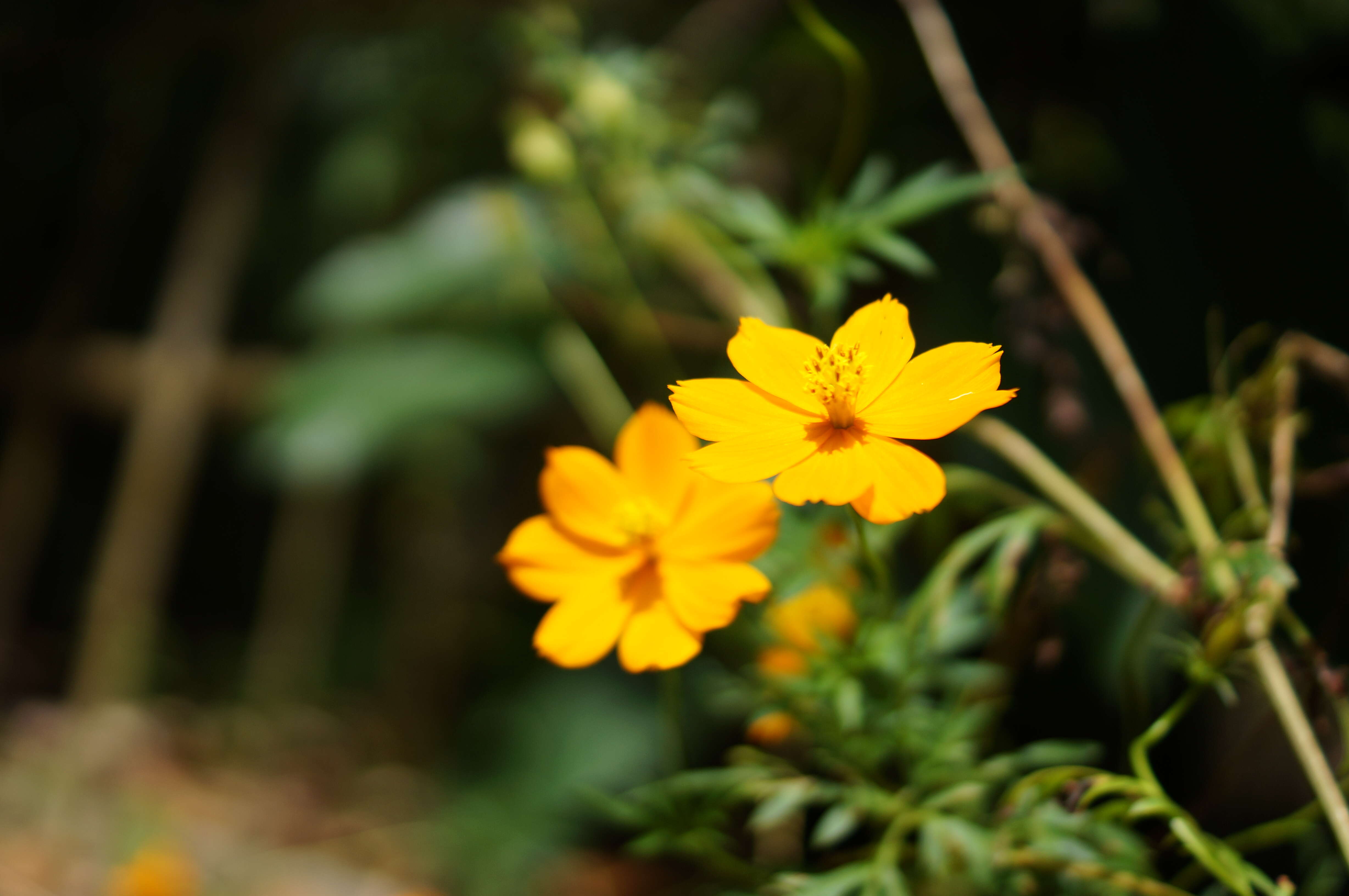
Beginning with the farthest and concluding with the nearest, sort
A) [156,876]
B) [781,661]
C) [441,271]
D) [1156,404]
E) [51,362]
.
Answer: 1. [51,362]
2. [441,271]
3. [156,876]
4. [1156,404]
5. [781,661]

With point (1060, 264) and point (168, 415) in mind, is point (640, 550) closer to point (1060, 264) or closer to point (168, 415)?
point (1060, 264)

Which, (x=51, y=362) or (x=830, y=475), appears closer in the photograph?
(x=830, y=475)

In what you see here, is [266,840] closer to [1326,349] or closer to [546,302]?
[546,302]

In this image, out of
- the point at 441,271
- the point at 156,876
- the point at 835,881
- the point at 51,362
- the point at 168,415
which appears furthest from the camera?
the point at 51,362

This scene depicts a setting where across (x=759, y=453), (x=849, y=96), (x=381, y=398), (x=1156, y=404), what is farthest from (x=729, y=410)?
(x=381, y=398)

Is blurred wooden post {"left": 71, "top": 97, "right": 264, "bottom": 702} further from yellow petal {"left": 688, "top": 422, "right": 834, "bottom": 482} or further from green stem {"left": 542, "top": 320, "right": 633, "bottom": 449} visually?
yellow petal {"left": 688, "top": 422, "right": 834, "bottom": 482}

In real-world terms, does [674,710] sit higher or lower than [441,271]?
lower

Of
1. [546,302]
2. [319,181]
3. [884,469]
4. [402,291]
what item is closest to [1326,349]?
[884,469]
